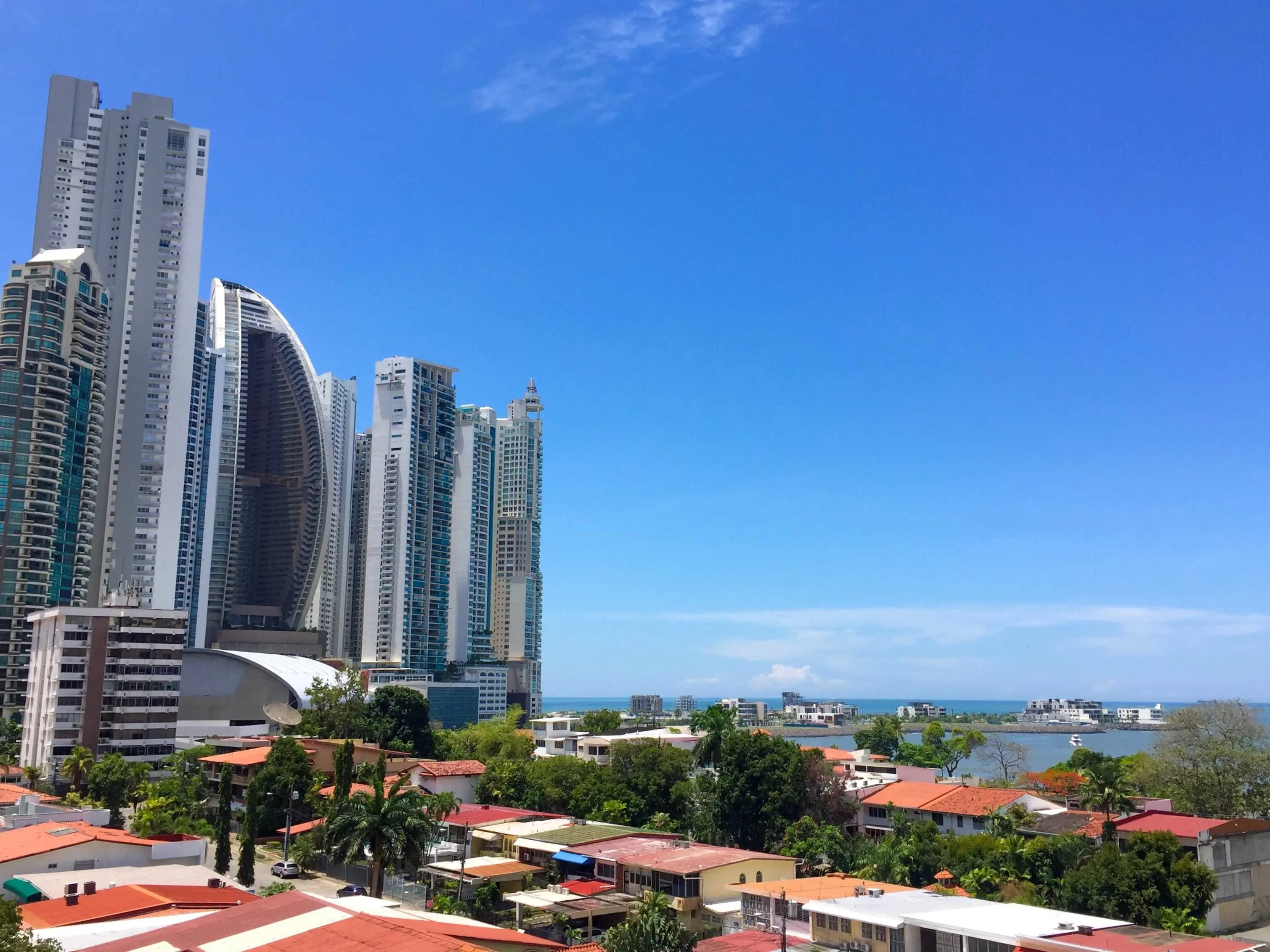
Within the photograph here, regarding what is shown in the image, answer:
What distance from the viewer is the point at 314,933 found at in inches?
873

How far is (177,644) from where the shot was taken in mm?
72625

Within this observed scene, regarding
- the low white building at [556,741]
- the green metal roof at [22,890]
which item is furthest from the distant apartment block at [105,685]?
the green metal roof at [22,890]

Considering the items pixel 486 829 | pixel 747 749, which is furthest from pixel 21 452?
pixel 747 749

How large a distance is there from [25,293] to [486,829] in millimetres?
70878

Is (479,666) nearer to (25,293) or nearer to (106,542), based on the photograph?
(106,542)

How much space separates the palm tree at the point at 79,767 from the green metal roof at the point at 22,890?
32.6 meters

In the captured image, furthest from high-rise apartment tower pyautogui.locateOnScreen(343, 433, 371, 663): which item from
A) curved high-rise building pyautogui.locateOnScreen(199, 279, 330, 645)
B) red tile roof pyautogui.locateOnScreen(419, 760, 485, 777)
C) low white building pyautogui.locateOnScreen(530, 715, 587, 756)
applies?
red tile roof pyautogui.locateOnScreen(419, 760, 485, 777)

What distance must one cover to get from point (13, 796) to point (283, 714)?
106ft

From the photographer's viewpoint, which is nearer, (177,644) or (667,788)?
(667,788)

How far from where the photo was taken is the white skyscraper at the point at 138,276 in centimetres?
10950

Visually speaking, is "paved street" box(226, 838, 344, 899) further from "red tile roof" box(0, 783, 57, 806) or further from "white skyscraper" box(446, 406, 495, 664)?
"white skyscraper" box(446, 406, 495, 664)

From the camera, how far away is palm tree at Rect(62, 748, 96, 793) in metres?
58.7

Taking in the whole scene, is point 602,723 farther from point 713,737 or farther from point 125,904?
point 125,904

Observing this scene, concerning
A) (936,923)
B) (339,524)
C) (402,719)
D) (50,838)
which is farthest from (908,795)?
(339,524)
